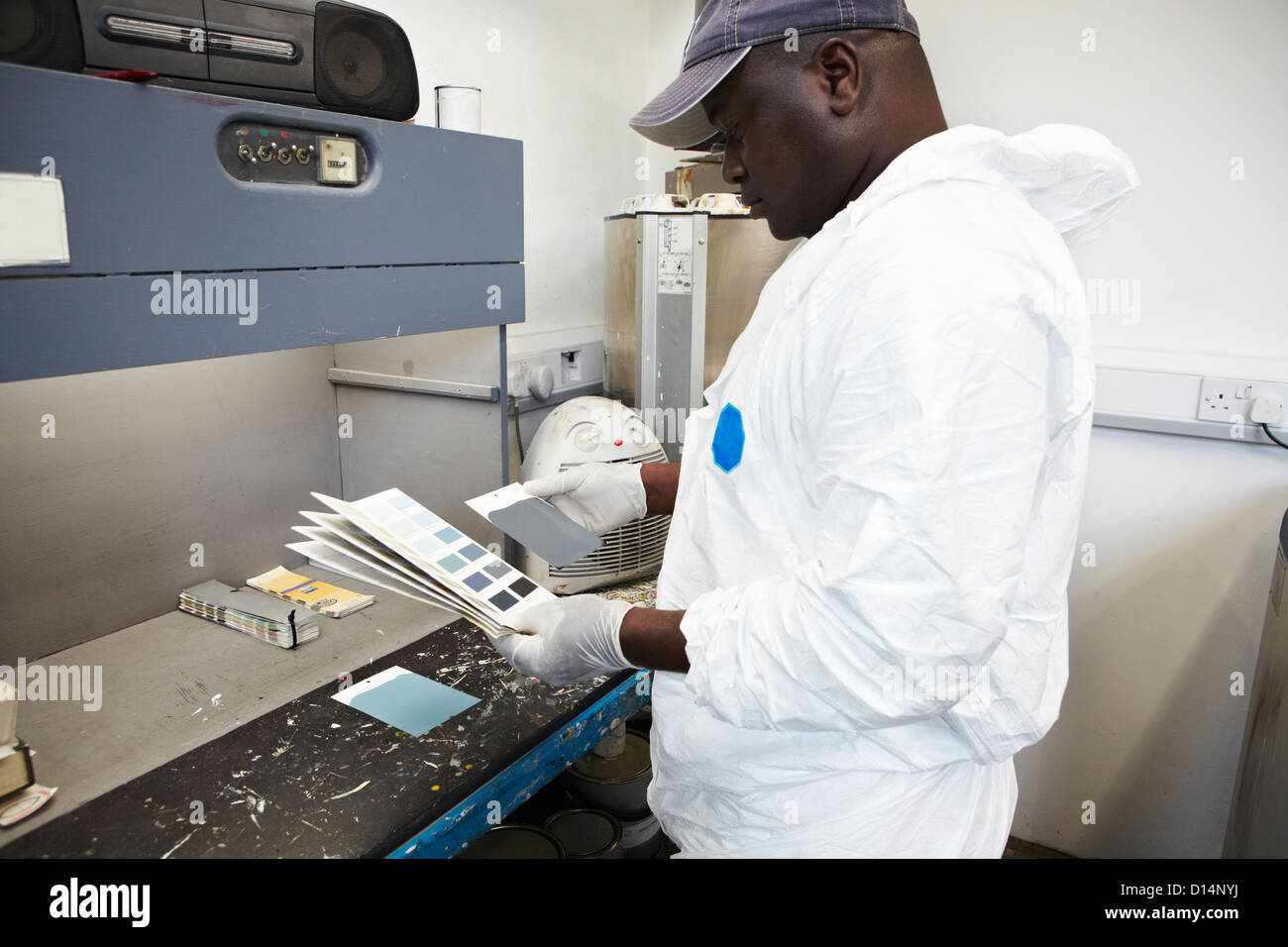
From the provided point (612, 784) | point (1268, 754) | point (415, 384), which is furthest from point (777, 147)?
point (612, 784)

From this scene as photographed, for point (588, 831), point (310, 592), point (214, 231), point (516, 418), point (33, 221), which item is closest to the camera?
point (33, 221)

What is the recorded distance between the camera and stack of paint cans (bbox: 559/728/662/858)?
5.87ft

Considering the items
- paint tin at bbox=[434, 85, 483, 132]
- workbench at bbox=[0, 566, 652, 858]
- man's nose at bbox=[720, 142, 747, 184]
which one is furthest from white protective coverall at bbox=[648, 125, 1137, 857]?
paint tin at bbox=[434, 85, 483, 132]

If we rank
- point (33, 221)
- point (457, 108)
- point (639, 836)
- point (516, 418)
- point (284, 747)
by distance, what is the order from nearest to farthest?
point (33, 221)
point (284, 747)
point (457, 108)
point (639, 836)
point (516, 418)

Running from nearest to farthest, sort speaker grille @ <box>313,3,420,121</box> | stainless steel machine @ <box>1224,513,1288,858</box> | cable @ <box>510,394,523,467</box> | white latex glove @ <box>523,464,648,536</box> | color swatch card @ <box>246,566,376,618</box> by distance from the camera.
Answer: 1. speaker grille @ <box>313,3,420,121</box>
2. stainless steel machine @ <box>1224,513,1288,858</box>
3. white latex glove @ <box>523,464,648,536</box>
4. color swatch card @ <box>246,566,376,618</box>
5. cable @ <box>510,394,523,467</box>

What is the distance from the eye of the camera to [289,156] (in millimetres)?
991

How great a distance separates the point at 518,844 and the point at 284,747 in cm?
67

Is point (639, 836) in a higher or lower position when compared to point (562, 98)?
lower

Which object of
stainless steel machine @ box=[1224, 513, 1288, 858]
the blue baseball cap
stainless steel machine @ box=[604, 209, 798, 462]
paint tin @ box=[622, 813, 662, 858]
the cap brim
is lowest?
paint tin @ box=[622, 813, 662, 858]

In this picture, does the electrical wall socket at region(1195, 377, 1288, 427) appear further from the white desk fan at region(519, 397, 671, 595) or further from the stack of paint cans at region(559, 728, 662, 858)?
the stack of paint cans at region(559, 728, 662, 858)

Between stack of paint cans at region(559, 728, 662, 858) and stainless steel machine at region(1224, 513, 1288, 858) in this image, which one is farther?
stack of paint cans at region(559, 728, 662, 858)

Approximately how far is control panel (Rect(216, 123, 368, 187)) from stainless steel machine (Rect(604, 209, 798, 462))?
31.8 inches

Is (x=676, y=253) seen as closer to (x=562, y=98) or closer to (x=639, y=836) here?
(x=562, y=98)

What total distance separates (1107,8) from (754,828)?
1865mm
